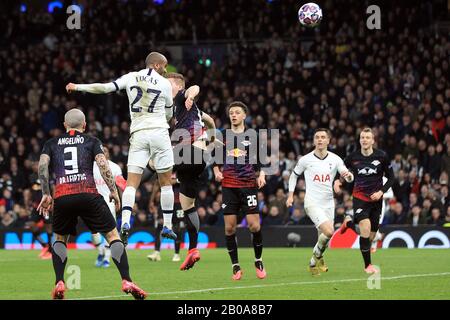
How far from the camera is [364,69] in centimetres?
3084

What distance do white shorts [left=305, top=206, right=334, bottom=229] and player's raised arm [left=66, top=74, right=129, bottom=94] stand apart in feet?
14.3

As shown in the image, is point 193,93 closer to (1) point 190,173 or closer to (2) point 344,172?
(1) point 190,173

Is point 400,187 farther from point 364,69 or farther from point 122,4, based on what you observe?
point 122,4

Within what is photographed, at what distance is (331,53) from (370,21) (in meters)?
1.74

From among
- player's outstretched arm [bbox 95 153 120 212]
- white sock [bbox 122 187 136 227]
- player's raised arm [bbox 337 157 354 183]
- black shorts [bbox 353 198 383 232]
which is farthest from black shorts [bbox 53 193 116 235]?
black shorts [bbox 353 198 383 232]

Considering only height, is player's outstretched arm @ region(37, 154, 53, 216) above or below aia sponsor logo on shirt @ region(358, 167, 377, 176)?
above

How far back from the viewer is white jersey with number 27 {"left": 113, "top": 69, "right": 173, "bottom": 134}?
1409cm

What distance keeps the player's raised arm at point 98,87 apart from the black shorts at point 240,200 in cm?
258

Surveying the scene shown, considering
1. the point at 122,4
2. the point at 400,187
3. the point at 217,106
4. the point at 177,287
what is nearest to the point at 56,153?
the point at 177,287

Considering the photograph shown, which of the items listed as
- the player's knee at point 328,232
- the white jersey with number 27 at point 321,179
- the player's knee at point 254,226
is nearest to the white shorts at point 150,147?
the player's knee at point 254,226

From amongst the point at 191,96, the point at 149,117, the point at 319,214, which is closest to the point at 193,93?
the point at 191,96

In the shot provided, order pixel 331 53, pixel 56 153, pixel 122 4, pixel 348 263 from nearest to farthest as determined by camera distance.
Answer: pixel 56 153
pixel 348 263
pixel 331 53
pixel 122 4

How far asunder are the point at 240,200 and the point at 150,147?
1.79m

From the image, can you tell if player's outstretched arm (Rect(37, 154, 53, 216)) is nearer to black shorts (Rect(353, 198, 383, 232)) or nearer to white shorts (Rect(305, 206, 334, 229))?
white shorts (Rect(305, 206, 334, 229))
